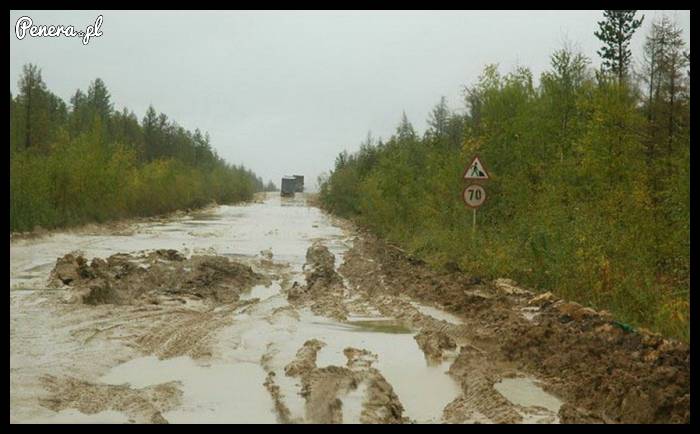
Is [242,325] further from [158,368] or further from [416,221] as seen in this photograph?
[416,221]

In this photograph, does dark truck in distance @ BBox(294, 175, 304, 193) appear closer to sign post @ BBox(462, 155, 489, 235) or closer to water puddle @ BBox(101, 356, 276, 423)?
sign post @ BBox(462, 155, 489, 235)

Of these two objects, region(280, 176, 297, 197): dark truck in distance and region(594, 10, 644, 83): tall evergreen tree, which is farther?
region(280, 176, 297, 197): dark truck in distance

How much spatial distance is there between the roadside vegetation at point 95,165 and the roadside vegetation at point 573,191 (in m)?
7.39

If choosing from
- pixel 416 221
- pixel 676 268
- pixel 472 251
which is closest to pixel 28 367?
pixel 676 268

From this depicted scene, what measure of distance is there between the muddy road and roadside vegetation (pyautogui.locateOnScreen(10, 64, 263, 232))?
0.75m

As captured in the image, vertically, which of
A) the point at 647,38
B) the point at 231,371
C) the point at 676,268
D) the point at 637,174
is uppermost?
the point at 647,38

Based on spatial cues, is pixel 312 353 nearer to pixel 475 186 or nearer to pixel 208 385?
pixel 208 385

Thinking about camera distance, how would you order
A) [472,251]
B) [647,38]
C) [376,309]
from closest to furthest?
[376,309]
[472,251]
[647,38]

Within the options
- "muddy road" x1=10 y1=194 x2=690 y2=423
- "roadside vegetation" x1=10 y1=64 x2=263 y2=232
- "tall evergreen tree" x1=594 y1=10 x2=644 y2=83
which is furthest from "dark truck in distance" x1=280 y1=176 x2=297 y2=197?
"muddy road" x1=10 y1=194 x2=690 y2=423

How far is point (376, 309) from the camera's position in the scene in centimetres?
1230

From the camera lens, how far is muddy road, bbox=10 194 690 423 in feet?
20.7

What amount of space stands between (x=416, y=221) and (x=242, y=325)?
1575 cm

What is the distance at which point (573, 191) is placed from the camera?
16328 mm

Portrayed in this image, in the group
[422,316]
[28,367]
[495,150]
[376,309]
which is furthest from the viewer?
[495,150]
